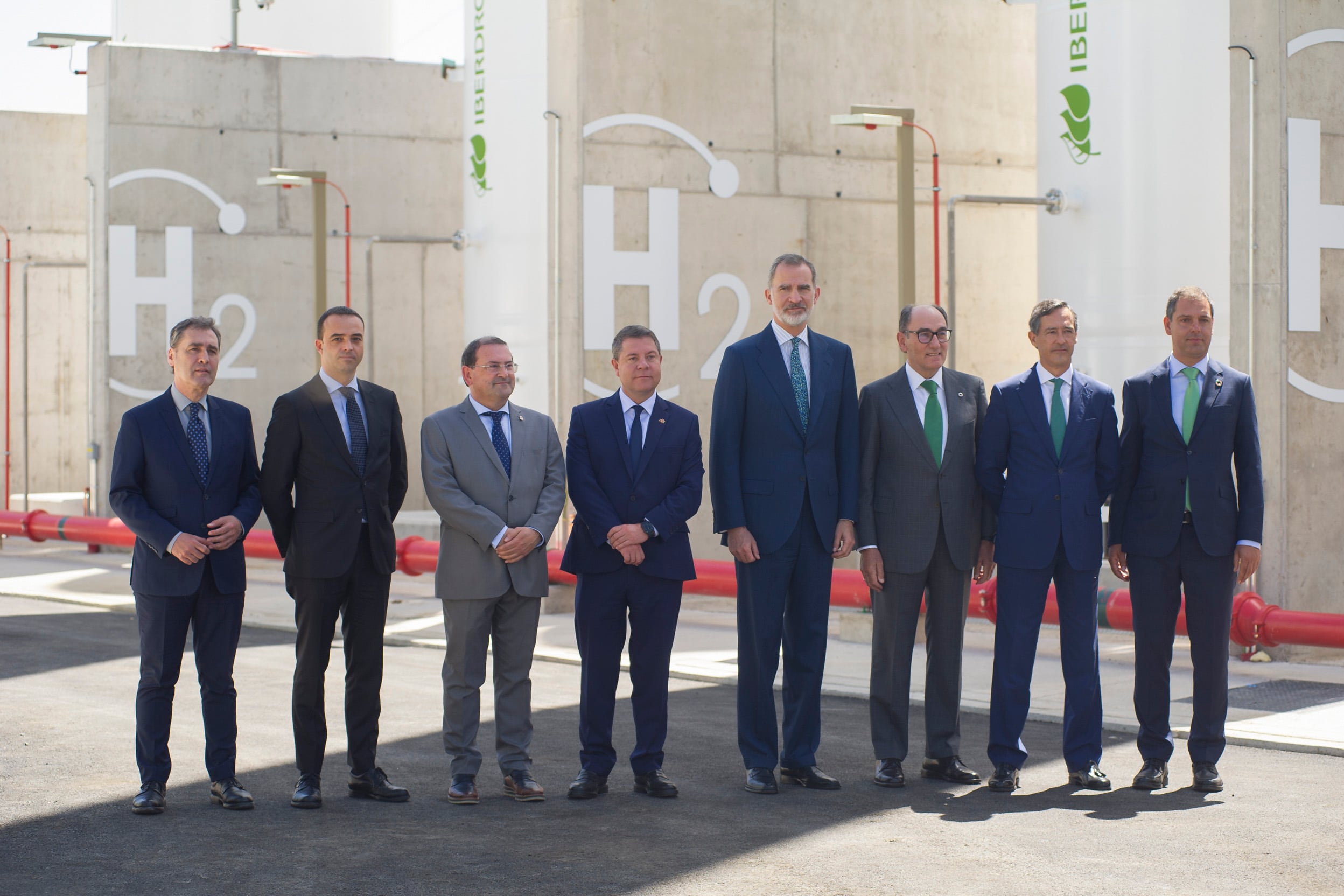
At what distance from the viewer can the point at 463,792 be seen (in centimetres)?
609

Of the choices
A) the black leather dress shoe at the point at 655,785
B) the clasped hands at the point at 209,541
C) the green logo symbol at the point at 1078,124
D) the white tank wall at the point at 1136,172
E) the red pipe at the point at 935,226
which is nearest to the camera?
the clasped hands at the point at 209,541

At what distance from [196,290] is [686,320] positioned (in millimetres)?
7091

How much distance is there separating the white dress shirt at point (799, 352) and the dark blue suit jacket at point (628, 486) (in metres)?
0.46

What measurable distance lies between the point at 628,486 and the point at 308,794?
1735 millimetres

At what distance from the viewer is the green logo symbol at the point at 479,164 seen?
14.3 metres

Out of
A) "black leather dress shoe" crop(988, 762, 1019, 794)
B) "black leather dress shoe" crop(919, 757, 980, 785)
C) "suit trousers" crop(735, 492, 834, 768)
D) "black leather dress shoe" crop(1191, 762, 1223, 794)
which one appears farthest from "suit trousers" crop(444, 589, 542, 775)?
"black leather dress shoe" crop(1191, 762, 1223, 794)

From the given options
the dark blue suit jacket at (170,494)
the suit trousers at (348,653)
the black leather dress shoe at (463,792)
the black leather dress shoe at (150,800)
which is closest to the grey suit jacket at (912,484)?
the black leather dress shoe at (463,792)

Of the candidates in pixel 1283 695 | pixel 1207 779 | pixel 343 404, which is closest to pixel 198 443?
pixel 343 404

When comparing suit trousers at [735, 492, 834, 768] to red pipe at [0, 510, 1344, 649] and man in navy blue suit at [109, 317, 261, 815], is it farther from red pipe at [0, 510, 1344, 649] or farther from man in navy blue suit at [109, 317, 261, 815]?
man in navy blue suit at [109, 317, 261, 815]

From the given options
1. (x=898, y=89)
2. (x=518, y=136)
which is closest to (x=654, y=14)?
(x=518, y=136)

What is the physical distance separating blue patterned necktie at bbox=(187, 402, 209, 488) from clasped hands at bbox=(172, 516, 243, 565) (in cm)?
19

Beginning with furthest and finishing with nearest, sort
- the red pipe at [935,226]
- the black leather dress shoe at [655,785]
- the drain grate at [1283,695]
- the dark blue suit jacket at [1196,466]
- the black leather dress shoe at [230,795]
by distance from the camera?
the red pipe at [935,226]
the drain grate at [1283,695]
the dark blue suit jacket at [1196,466]
the black leather dress shoe at [655,785]
the black leather dress shoe at [230,795]

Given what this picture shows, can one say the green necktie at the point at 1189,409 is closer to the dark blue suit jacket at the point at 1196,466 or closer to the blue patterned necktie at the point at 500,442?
the dark blue suit jacket at the point at 1196,466

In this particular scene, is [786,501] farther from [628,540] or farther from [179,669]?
[179,669]
